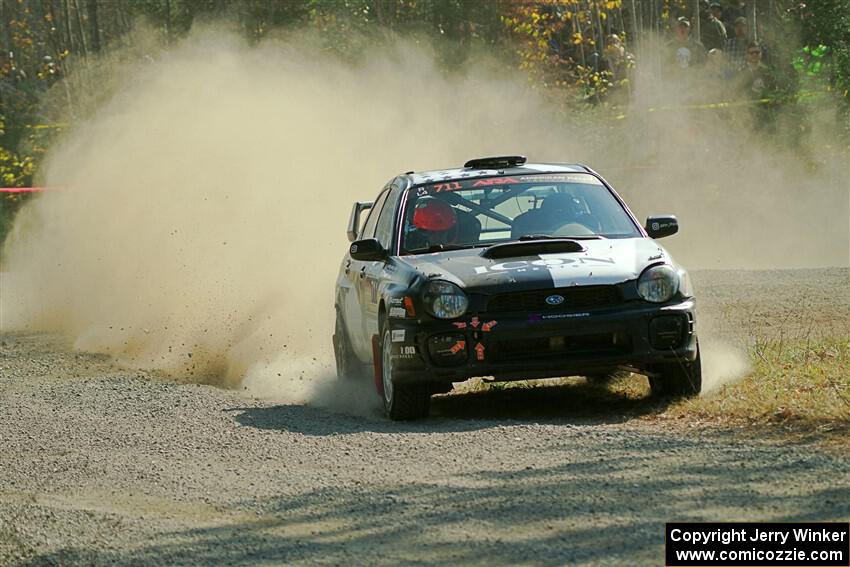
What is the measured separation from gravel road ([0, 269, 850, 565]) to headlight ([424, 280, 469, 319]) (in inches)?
26.9

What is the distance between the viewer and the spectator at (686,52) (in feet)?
98.7

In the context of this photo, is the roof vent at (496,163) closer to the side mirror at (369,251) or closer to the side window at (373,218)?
the side window at (373,218)

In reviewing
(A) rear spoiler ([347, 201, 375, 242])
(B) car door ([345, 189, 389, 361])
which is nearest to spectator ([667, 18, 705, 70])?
(A) rear spoiler ([347, 201, 375, 242])

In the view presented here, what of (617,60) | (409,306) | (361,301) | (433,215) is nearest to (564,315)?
(409,306)

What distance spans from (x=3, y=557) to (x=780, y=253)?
2028 centimetres

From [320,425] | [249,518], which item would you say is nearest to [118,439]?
[320,425]

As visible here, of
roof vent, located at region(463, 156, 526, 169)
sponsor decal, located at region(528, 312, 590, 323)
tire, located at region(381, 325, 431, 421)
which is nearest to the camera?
sponsor decal, located at region(528, 312, 590, 323)

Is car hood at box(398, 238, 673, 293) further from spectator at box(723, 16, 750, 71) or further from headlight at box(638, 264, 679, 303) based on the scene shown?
spectator at box(723, 16, 750, 71)

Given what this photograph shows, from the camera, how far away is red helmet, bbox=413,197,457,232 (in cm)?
1051

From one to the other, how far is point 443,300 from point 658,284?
1350mm

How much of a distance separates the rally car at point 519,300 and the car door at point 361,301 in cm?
8

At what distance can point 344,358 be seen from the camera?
11844 millimetres

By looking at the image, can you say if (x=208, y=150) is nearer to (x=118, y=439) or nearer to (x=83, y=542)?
(x=118, y=439)

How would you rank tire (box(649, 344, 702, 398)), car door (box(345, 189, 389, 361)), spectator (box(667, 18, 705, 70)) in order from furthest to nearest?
spectator (box(667, 18, 705, 70)) → car door (box(345, 189, 389, 361)) → tire (box(649, 344, 702, 398))
